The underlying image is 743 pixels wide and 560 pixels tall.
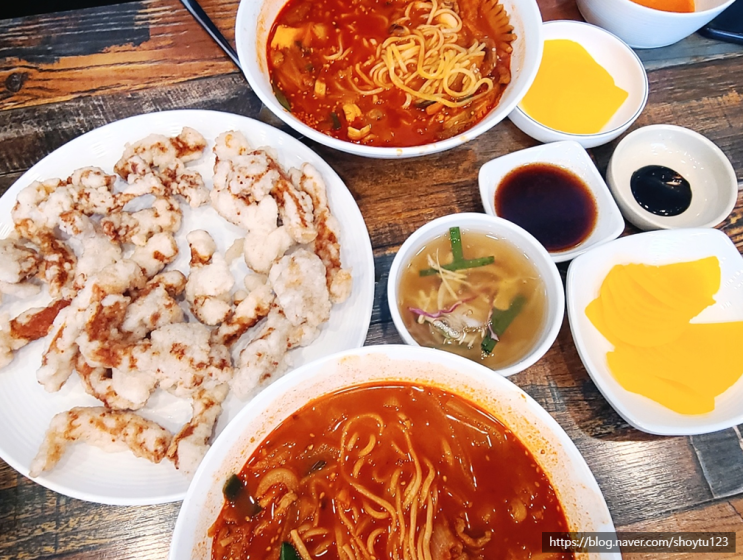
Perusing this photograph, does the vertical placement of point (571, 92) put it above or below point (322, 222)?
above

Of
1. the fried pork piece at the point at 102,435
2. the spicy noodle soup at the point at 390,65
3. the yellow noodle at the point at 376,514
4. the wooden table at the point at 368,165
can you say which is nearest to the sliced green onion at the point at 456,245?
the wooden table at the point at 368,165

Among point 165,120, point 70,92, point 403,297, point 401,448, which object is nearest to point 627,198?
point 403,297

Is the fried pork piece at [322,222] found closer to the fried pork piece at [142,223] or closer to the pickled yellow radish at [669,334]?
the fried pork piece at [142,223]

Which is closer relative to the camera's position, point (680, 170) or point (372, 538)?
point (372, 538)

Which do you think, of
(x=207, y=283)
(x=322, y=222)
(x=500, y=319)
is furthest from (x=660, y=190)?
(x=207, y=283)

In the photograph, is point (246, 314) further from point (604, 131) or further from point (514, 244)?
point (604, 131)

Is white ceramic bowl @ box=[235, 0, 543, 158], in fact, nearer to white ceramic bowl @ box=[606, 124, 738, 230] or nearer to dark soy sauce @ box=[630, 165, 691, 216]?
white ceramic bowl @ box=[606, 124, 738, 230]
